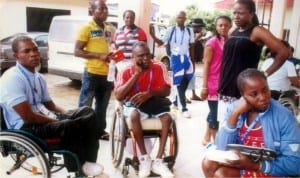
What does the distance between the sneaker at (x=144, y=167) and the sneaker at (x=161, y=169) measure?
49 mm

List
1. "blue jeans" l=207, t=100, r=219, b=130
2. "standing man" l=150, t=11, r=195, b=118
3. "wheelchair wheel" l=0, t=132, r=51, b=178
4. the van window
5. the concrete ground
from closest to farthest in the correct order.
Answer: "wheelchair wheel" l=0, t=132, r=51, b=178 → the concrete ground → "blue jeans" l=207, t=100, r=219, b=130 → "standing man" l=150, t=11, r=195, b=118 → the van window

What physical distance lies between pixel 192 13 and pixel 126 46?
13038mm

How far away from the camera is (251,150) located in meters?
1.71

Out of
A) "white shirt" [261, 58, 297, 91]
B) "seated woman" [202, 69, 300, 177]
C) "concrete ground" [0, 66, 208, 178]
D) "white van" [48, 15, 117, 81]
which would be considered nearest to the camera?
"seated woman" [202, 69, 300, 177]

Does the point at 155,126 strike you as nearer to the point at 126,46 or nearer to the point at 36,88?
the point at 36,88

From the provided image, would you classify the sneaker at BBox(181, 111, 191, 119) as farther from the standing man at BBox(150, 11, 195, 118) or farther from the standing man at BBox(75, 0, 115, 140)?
the standing man at BBox(75, 0, 115, 140)

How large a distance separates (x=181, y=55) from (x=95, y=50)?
209 centimetres

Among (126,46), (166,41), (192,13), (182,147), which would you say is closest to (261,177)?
(182,147)

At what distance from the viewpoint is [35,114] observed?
2.12 metres

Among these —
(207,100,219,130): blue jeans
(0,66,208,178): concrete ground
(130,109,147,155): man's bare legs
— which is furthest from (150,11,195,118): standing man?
(130,109,147,155): man's bare legs

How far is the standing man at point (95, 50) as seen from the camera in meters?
3.13

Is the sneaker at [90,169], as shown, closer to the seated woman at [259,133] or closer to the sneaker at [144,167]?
the sneaker at [144,167]

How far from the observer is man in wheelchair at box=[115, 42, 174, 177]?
254 cm

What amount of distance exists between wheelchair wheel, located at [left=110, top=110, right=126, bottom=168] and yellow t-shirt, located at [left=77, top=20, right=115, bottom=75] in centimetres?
60
